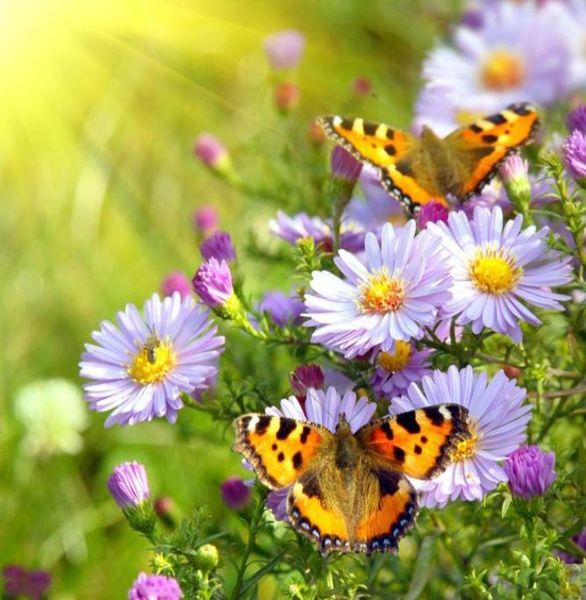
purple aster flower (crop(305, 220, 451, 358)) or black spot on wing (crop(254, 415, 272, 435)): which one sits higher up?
purple aster flower (crop(305, 220, 451, 358))

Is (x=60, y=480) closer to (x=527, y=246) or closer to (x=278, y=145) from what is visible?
(x=278, y=145)

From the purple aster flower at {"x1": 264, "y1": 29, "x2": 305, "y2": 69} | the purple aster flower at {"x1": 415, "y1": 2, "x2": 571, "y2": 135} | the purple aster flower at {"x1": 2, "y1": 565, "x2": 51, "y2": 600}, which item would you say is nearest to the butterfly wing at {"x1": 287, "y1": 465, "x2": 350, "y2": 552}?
the purple aster flower at {"x1": 2, "y1": 565, "x2": 51, "y2": 600}

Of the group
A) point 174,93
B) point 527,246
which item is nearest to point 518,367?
point 527,246

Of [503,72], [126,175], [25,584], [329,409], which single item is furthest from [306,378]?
[126,175]

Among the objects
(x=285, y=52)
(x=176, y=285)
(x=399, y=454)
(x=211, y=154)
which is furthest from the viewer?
(x=285, y=52)

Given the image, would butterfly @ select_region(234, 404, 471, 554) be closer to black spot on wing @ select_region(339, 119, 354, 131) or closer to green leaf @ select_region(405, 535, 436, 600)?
green leaf @ select_region(405, 535, 436, 600)

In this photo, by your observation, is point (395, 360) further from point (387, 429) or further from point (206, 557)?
point (206, 557)
